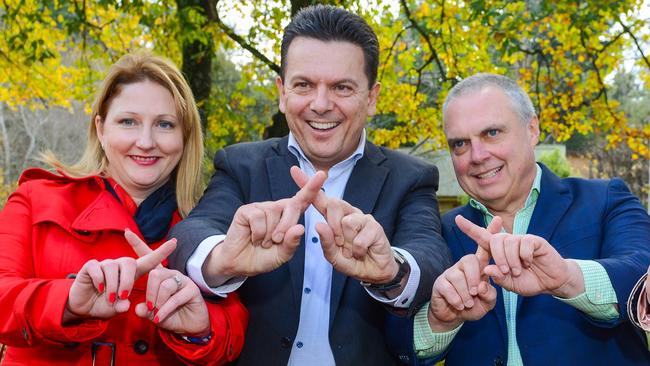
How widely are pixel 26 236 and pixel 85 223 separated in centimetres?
21

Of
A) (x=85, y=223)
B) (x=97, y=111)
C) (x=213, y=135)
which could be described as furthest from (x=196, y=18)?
(x=85, y=223)

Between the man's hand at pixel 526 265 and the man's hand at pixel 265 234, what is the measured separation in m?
0.53

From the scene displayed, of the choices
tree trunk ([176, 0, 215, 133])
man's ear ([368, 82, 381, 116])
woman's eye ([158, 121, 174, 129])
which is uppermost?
tree trunk ([176, 0, 215, 133])

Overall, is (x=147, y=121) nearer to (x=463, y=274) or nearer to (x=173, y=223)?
(x=173, y=223)

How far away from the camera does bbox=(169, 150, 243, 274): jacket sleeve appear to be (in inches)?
102

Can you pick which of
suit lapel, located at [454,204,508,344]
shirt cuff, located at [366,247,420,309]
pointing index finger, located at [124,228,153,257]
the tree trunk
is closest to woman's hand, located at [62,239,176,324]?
pointing index finger, located at [124,228,153,257]

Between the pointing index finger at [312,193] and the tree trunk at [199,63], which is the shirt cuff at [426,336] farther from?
the tree trunk at [199,63]

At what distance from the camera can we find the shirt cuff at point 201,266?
8.25 ft

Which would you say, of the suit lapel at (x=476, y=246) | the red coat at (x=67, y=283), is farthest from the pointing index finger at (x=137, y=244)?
the suit lapel at (x=476, y=246)

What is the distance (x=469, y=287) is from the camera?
96.5 inches

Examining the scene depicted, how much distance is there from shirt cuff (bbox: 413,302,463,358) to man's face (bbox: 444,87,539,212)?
0.70 meters

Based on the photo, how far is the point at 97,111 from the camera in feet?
10.1

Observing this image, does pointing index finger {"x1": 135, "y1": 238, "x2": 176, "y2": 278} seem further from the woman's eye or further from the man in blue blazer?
the man in blue blazer

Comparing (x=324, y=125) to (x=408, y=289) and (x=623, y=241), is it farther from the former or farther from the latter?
(x=623, y=241)
